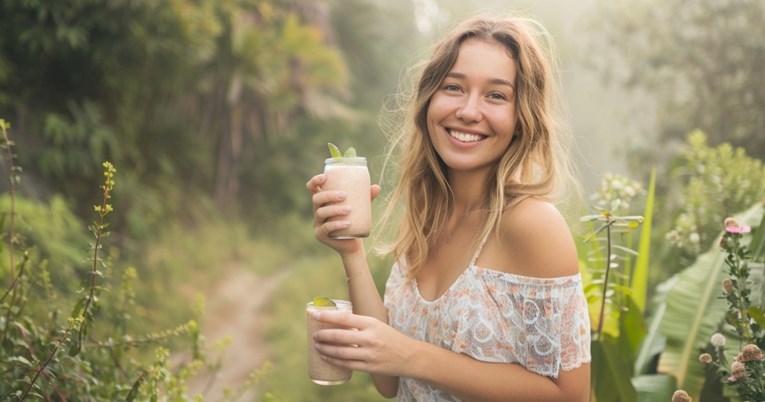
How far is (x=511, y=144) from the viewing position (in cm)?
205

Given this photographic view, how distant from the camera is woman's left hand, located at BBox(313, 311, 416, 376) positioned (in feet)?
5.44

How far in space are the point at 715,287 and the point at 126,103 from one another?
28.5 ft

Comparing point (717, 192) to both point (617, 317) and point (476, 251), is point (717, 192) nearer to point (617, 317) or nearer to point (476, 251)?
point (617, 317)

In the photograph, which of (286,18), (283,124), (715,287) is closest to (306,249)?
(283,124)

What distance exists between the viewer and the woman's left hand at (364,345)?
5.44ft

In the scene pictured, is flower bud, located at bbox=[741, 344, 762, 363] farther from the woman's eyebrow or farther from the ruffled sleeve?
the woman's eyebrow

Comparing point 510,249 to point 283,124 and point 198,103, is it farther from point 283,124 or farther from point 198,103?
point 283,124

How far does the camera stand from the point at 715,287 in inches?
119

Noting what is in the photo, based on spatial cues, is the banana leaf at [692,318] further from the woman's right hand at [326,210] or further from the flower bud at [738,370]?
the woman's right hand at [326,210]

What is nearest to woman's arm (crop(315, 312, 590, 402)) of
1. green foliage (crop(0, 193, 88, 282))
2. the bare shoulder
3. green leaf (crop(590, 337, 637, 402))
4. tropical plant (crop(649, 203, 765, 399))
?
the bare shoulder

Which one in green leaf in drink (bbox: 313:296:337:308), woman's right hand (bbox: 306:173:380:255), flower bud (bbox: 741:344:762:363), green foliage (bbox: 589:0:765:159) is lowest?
flower bud (bbox: 741:344:762:363)

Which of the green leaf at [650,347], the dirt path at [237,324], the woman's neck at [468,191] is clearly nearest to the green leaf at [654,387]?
the green leaf at [650,347]

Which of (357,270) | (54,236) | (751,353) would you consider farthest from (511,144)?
(54,236)

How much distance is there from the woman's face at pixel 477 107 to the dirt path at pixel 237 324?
19.8 feet
